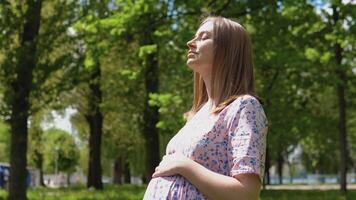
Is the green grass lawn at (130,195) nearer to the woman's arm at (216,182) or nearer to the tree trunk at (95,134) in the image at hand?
the tree trunk at (95,134)

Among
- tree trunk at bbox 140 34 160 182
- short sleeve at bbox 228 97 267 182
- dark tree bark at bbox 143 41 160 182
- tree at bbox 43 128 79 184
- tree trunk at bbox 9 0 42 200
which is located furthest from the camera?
tree at bbox 43 128 79 184

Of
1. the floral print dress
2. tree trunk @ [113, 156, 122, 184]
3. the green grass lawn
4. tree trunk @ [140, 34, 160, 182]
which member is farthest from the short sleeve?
tree trunk @ [113, 156, 122, 184]

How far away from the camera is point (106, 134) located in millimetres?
41938

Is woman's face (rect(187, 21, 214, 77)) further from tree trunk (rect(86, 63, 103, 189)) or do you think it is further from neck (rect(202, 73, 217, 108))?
tree trunk (rect(86, 63, 103, 189))

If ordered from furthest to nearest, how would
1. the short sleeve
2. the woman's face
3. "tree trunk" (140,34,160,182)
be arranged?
1. "tree trunk" (140,34,160,182)
2. the woman's face
3. the short sleeve

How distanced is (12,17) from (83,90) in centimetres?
1634

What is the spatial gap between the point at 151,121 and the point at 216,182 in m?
24.4

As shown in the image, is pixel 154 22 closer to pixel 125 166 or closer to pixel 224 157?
pixel 224 157

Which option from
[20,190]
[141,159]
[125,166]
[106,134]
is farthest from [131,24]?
[125,166]

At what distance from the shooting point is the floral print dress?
108 inches

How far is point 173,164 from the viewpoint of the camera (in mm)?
2879

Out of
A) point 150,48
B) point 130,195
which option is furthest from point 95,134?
point 150,48

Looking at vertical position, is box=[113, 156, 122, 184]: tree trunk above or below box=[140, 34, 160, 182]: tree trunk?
below

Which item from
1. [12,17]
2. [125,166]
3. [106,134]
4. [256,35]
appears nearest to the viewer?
[12,17]
